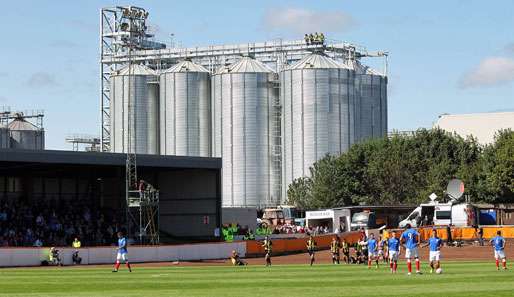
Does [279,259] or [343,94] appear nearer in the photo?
[279,259]

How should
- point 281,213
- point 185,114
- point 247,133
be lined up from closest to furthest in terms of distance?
point 281,213 → point 247,133 → point 185,114

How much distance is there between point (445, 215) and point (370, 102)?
153 feet

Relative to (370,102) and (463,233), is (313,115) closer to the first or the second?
(370,102)

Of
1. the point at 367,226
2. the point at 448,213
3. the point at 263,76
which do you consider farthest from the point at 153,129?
the point at 448,213

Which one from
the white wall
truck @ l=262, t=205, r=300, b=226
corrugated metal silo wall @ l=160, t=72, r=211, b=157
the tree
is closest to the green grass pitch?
the white wall

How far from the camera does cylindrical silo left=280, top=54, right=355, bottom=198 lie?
12462cm

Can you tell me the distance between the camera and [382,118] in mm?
136125

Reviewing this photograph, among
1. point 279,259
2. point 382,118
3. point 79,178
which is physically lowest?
point 279,259

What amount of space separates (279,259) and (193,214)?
19.2 meters

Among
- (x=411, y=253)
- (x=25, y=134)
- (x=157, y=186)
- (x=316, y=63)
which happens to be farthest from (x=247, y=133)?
(x=411, y=253)

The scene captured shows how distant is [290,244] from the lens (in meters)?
76.4

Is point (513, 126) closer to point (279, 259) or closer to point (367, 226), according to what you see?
point (367, 226)

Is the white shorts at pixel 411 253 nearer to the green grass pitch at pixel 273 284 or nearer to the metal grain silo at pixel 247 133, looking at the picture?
the green grass pitch at pixel 273 284

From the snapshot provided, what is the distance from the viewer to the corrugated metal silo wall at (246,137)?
12619 centimetres
